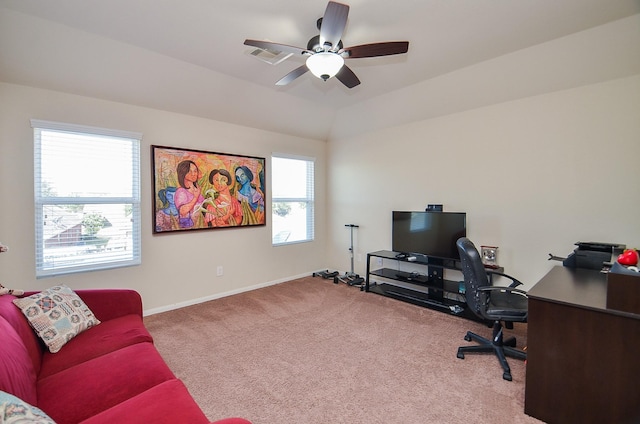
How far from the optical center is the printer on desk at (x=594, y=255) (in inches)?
101

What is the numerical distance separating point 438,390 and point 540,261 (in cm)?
207

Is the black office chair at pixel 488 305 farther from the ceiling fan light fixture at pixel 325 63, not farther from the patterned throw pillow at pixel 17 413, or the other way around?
the patterned throw pillow at pixel 17 413

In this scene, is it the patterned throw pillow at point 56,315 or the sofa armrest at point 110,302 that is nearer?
the patterned throw pillow at point 56,315

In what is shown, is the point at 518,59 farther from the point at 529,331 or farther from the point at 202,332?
the point at 202,332

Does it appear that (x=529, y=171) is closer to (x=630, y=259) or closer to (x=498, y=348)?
(x=630, y=259)

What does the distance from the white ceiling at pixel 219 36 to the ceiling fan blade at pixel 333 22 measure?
42cm

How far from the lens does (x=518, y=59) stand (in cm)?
290

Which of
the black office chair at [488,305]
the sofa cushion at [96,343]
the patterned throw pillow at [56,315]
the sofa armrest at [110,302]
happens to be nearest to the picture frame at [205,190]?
the sofa armrest at [110,302]

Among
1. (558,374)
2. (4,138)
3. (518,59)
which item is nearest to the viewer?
(558,374)

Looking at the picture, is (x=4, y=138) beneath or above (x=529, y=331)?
above

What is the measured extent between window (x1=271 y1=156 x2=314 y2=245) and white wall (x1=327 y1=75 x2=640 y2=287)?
133 centimetres

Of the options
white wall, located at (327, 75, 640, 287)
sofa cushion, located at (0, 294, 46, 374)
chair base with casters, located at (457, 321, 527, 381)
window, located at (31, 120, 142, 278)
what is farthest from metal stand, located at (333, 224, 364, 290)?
sofa cushion, located at (0, 294, 46, 374)

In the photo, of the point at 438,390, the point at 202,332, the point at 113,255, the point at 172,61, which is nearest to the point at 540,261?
the point at 438,390

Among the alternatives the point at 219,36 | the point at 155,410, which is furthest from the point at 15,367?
the point at 219,36
